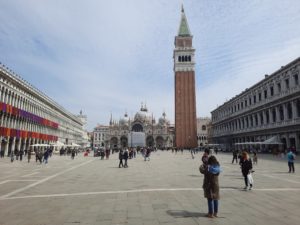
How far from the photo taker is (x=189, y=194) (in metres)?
10.1

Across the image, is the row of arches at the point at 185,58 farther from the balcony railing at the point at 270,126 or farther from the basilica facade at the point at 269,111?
the balcony railing at the point at 270,126

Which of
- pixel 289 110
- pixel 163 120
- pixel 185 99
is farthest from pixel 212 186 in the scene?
pixel 163 120

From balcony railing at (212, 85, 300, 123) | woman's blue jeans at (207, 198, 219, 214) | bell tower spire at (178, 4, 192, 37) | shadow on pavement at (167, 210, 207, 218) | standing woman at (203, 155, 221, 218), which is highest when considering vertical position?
bell tower spire at (178, 4, 192, 37)

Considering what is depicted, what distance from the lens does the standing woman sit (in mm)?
6900

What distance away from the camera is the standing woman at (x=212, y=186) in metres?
6.90

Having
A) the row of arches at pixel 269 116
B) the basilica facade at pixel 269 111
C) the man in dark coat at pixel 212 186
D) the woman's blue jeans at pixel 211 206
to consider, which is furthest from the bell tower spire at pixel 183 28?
the woman's blue jeans at pixel 211 206

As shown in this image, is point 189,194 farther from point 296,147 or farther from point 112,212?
point 296,147

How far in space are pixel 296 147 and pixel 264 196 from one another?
3302cm

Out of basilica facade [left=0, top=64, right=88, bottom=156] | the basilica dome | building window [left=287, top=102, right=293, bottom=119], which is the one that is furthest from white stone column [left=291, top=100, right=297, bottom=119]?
the basilica dome

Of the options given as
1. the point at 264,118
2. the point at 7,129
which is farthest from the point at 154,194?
the point at 264,118

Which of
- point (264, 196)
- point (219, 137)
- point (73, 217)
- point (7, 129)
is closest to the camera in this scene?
point (73, 217)

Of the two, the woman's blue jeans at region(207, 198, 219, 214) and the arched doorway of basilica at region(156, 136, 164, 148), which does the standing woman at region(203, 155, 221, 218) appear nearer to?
the woman's blue jeans at region(207, 198, 219, 214)

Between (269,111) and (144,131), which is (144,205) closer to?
(269,111)

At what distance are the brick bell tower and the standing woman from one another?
8142 cm
